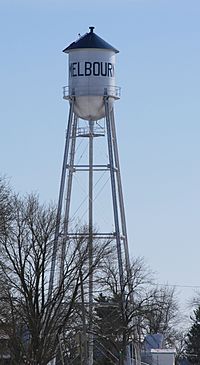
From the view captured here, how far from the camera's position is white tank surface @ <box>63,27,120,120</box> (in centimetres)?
5412

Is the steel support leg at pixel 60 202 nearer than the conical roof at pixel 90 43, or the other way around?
the steel support leg at pixel 60 202

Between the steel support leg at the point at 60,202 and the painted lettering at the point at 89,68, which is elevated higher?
the painted lettering at the point at 89,68

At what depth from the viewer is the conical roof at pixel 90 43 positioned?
54.5 metres

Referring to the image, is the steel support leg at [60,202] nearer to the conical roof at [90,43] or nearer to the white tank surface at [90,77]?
the white tank surface at [90,77]

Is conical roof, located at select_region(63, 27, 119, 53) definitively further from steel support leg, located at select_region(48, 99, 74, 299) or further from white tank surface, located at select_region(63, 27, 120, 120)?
steel support leg, located at select_region(48, 99, 74, 299)

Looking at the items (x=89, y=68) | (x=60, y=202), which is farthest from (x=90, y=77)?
(x=60, y=202)

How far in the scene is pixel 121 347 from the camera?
62.0 m

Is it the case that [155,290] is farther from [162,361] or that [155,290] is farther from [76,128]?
[76,128]

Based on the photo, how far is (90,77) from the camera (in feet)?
178

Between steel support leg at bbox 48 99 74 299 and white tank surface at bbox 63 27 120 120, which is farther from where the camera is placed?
white tank surface at bbox 63 27 120 120

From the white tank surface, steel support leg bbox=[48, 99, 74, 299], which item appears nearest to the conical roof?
the white tank surface

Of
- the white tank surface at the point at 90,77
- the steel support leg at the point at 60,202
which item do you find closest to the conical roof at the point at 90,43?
the white tank surface at the point at 90,77

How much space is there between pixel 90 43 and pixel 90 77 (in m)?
1.67

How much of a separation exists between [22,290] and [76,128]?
28.6ft
